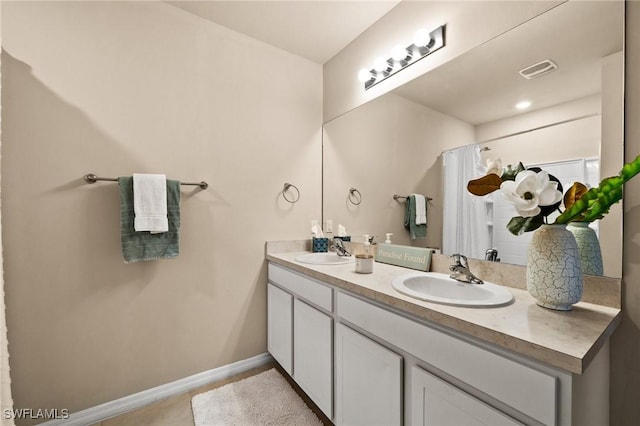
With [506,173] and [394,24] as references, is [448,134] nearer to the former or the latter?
[506,173]

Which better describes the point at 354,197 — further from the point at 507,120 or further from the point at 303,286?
the point at 507,120

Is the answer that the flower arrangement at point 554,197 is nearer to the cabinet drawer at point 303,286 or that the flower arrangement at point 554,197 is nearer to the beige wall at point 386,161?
the beige wall at point 386,161

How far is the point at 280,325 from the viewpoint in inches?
71.7

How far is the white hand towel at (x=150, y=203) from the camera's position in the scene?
1.46m

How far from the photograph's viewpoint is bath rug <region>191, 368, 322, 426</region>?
4.76 ft

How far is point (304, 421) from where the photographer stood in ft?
4.75

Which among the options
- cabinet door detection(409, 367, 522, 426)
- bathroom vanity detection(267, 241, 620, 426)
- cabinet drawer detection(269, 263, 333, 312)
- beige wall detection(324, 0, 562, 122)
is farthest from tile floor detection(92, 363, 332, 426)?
beige wall detection(324, 0, 562, 122)

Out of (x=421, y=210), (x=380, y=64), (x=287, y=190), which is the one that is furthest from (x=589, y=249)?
(x=287, y=190)

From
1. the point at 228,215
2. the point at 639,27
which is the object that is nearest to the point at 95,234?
the point at 228,215

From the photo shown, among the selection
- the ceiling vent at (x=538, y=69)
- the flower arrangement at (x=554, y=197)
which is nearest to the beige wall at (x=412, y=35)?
the ceiling vent at (x=538, y=69)

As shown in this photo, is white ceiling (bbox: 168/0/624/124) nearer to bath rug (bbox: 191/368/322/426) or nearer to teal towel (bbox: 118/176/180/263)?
teal towel (bbox: 118/176/180/263)

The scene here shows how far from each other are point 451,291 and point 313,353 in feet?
2.65

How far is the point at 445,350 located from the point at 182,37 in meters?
2.22

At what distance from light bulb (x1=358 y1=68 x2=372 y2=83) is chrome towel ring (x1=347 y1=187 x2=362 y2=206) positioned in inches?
30.9
